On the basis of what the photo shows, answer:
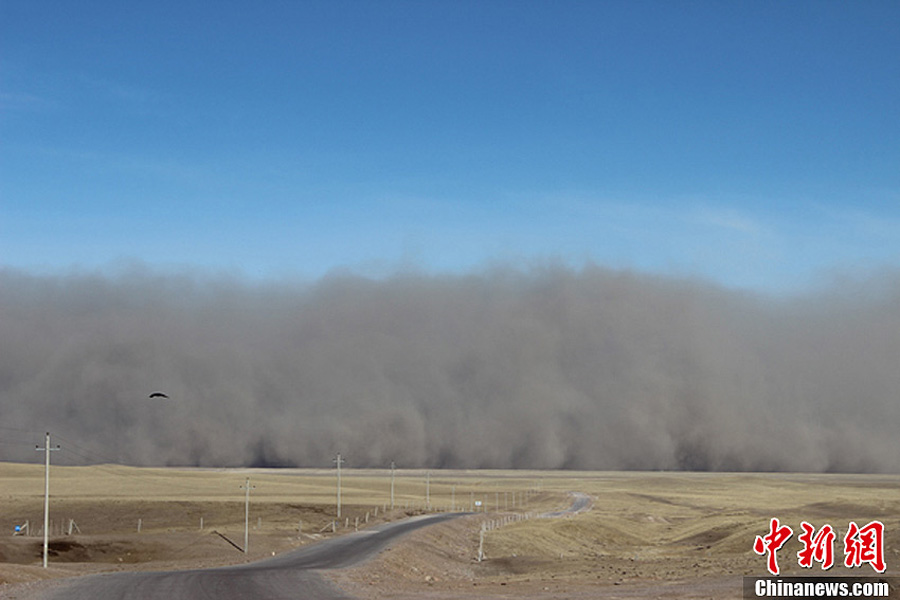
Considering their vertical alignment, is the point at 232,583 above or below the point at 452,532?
A: above

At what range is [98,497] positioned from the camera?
114062 millimetres

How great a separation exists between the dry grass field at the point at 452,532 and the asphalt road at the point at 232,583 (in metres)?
1.65

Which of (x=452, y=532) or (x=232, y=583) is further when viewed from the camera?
(x=452, y=532)

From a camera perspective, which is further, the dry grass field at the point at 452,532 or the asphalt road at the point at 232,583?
the dry grass field at the point at 452,532

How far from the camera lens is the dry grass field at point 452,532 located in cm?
4112

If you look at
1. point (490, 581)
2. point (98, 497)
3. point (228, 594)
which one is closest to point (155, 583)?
point (228, 594)

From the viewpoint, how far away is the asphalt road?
34.9m

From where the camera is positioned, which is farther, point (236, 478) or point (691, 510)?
point (236, 478)

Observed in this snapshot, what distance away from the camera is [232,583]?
3828cm

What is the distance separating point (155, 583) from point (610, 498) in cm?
10022

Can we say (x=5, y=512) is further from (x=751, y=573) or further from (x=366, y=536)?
(x=751, y=573)

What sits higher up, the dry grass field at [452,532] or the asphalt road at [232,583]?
the asphalt road at [232,583]

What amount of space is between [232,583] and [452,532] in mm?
37643

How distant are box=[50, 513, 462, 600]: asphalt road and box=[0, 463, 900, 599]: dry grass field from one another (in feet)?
5.42
